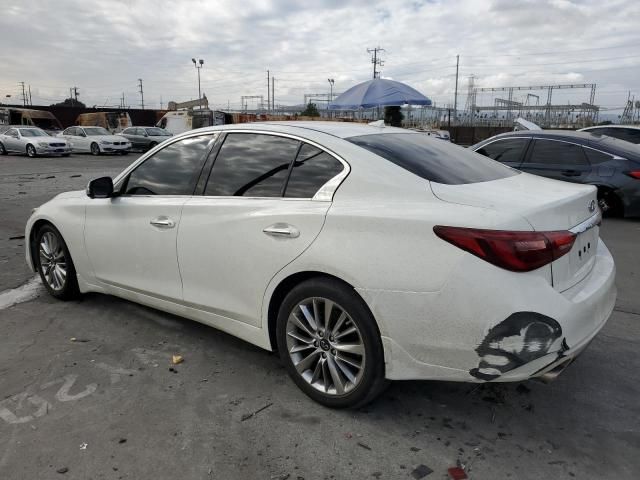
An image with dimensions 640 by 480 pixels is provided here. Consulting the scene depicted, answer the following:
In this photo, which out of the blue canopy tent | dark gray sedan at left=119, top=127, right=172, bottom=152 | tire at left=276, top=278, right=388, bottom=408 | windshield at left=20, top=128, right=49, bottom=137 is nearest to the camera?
tire at left=276, top=278, right=388, bottom=408

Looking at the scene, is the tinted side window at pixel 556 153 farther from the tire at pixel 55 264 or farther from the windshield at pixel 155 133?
the windshield at pixel 155 133

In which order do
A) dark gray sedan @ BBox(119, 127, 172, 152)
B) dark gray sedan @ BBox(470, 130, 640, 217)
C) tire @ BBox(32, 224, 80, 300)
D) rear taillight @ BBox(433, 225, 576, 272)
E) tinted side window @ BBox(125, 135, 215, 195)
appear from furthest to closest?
dark gray sedan @ BBox(119, 127, 172, 152) → dark gray sedan @ BBox(470, 130, 640, 217) → tire @ BBox(32, 224, 80, 300) → tinted side window @ BBox(125, 135, 215, 195) → rear taillight @ BBox(433, 225, 576, 272)

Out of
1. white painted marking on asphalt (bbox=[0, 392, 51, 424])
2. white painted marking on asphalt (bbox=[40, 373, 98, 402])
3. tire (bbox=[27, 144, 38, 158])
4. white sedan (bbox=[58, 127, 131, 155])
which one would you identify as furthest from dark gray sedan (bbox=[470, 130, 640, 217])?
tire (bbox=[27, 144, 38, 158])

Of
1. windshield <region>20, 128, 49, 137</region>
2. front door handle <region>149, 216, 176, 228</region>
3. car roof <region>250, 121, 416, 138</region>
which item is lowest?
front door handle <region>149, 216, 176, 228</region>

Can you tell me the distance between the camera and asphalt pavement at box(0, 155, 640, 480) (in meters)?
2.48

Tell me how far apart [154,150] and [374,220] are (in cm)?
210

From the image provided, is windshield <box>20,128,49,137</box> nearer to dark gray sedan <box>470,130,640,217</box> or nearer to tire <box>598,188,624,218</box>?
dark gray sedan <box>470,130,640,217</box>

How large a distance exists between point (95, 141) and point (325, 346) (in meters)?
26.5

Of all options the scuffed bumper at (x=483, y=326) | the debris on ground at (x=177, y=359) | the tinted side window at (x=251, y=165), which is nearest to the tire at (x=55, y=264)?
the debris on ground at (x=177, y=359)

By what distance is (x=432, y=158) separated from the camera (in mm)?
3143

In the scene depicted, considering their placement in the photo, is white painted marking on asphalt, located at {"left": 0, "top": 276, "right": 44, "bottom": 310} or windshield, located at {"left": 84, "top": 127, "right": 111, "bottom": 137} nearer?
white painted marking on asphalt, located at {"left": 0, "top": 276, "right": 44, "bottom": 310}

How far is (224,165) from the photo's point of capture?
3.49 metres

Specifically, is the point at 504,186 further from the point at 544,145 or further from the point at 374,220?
the point at 544,145

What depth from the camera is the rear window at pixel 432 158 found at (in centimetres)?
291
